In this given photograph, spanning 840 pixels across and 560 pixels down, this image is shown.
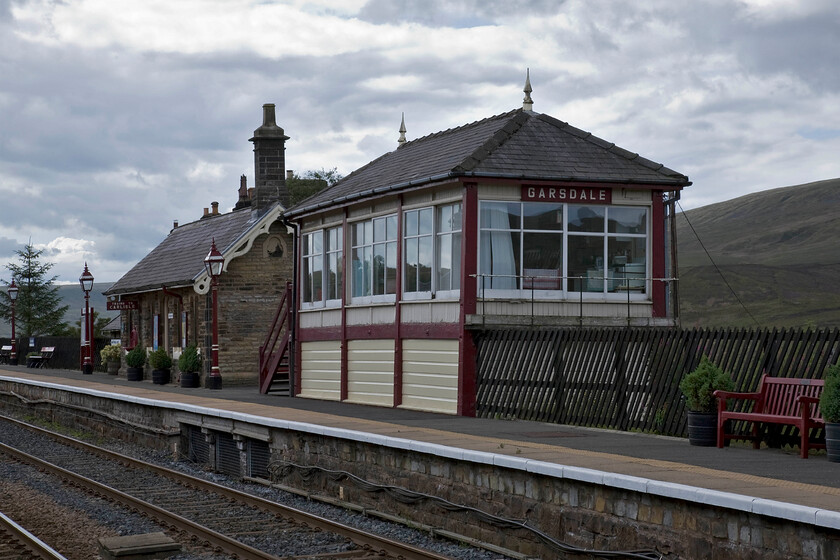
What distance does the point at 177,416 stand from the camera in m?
20.5

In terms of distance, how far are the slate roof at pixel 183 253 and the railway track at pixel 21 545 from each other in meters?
19.1

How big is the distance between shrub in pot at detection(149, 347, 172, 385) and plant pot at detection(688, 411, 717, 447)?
23155mm

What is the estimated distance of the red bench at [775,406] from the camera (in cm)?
1237

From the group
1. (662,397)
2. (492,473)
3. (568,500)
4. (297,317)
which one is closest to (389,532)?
(492,473)

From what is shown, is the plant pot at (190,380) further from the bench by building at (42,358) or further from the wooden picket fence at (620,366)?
the bench by building at (42,358)

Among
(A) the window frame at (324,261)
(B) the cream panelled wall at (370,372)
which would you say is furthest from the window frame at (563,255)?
(A) the window frame at (324,261)

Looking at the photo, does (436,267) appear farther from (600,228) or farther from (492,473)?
(492,473)

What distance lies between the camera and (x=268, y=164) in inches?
1292

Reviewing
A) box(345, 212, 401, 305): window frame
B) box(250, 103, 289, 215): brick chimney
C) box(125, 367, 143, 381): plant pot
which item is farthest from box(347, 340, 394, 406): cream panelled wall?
box(125, 367, 143, 381): plant pot

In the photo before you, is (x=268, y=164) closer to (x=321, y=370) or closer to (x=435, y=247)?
(x=321, y=370)

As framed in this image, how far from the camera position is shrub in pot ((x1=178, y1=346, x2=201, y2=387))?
3131cm

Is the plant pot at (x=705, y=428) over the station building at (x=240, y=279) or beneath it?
beneath

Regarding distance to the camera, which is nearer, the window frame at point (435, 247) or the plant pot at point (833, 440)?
the plant pot at point (833, 440)

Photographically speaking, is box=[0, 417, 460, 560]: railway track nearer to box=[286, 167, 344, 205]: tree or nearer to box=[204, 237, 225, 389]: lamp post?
box=[204, 237, 225, 389]: lamp post
